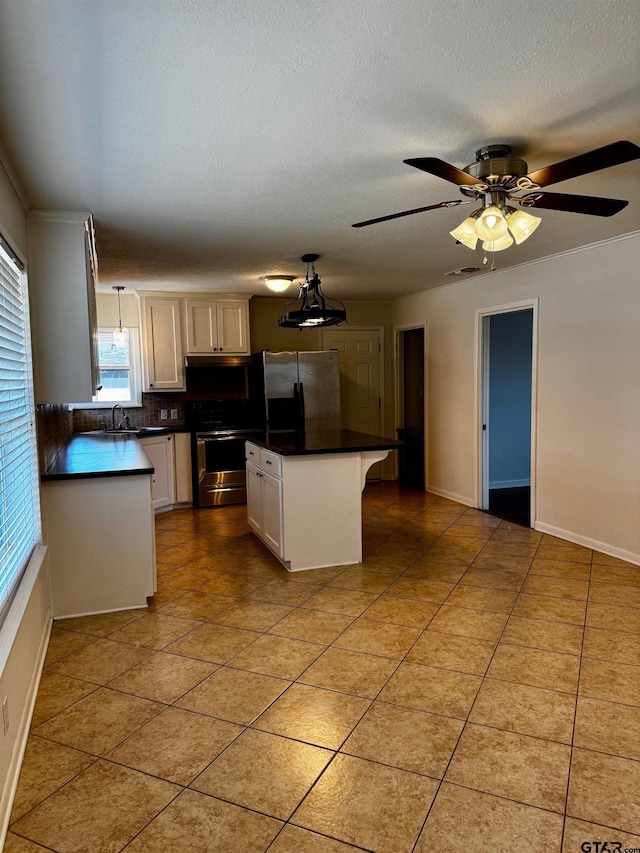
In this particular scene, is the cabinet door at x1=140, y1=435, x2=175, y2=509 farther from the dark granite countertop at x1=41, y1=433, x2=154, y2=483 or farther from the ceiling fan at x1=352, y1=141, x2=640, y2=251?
the ceiling fan at x1=352, y1=141, x2=640, y2=251

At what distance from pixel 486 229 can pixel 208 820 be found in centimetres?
230

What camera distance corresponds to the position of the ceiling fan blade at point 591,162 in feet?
5.73

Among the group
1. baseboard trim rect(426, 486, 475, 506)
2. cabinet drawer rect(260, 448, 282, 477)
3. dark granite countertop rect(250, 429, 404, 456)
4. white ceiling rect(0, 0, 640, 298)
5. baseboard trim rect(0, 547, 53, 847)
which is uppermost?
white ceiling rect(0, 0, 640, 298)

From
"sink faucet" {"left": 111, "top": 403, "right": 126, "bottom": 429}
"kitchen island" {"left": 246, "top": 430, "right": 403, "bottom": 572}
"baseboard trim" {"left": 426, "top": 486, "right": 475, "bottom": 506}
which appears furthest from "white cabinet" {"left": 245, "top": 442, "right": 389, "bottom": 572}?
"sink faucet" {"left": 111, "top": 403, "right": 126, "bottom": 429}

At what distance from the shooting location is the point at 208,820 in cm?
171

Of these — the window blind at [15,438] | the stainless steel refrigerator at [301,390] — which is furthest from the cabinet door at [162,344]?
the window blind at [15,438]

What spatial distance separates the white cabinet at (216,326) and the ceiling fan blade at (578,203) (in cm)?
431

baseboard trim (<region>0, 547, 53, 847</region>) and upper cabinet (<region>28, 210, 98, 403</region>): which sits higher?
upper cabinet (<region>28, 210, 98, 403</region>)

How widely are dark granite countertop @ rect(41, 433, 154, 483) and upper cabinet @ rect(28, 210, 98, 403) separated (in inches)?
16.9

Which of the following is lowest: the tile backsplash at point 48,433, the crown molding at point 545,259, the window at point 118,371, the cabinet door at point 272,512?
the cabinet door at point 272,512

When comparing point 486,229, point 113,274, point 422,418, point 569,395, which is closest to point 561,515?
point 569,395

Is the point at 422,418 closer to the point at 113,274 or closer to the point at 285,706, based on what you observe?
the point at 113,274

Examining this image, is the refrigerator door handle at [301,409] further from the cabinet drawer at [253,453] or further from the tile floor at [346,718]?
the tile floor at [346,718]

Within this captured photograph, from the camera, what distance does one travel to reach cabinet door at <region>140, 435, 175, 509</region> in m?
5.71
